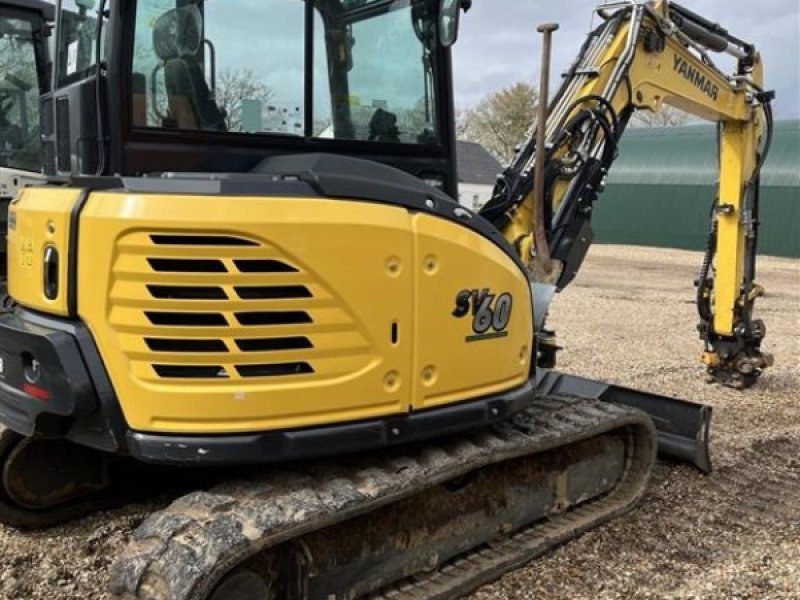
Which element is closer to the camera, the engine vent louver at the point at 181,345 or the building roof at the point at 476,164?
the engine vent louver at the point at 181,345

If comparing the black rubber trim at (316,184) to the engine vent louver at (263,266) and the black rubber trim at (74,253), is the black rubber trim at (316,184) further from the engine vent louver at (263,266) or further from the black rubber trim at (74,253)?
the engine vent louver at (263,266)

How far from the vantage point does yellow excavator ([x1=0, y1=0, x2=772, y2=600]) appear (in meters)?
2.79

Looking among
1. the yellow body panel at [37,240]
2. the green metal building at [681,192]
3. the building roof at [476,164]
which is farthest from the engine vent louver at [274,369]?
the building roof at [476,164]

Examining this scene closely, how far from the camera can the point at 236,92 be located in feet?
11.1

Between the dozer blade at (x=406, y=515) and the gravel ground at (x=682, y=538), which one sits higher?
the dozer blade at (x=406, y=515)

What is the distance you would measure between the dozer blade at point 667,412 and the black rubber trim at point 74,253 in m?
2.72

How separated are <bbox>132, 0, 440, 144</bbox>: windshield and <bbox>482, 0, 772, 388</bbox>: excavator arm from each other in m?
0.84

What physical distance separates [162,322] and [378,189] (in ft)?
3.02

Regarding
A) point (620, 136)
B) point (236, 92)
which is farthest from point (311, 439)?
point (620, 136)

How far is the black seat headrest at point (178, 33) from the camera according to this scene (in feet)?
10.5

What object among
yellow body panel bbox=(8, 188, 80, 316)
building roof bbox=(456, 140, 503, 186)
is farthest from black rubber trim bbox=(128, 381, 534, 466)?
building roof bbox=(456, 140, 503, 186)

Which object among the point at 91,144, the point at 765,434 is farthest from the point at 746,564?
the point at 91,144

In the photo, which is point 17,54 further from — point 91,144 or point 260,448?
→ point 260,448

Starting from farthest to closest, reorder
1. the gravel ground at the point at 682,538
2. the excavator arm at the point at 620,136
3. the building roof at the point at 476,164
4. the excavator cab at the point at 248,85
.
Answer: the building roof at the point at 476,164
the excavator arm at the point at 620,136
the gravel ground at the point at 682,538
the excavator cab at the point at 248,85
